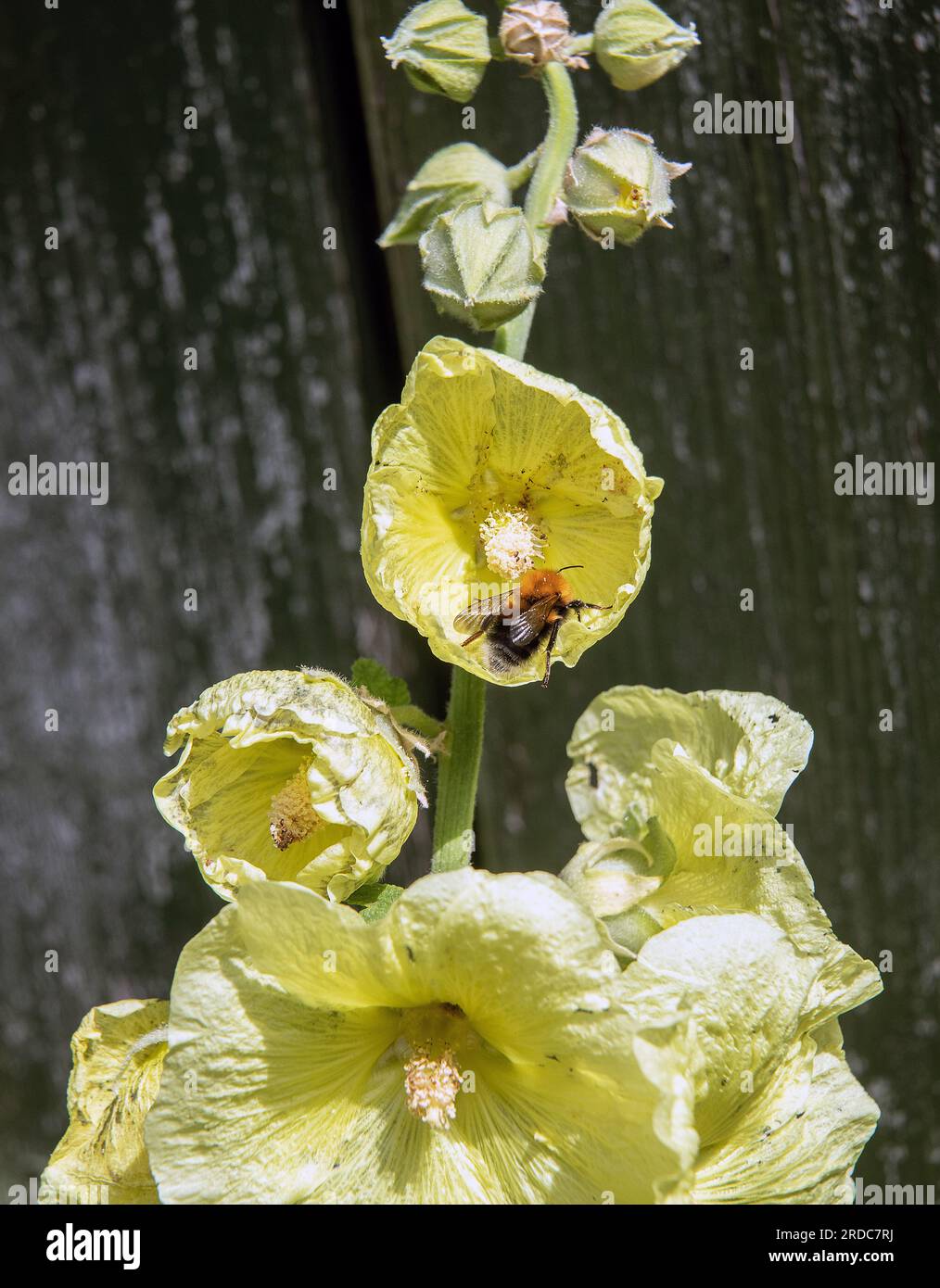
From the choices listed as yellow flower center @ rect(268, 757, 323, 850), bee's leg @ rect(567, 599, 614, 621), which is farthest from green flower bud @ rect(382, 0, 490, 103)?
yellow flower center @ rect(268, 757, 323, 850)

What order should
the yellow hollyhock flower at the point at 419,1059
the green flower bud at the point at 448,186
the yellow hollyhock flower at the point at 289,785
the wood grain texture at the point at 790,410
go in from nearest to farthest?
the yellow hollyhock flower at the point at 419,1059
the yellow hollyhock flower at the point at 289,785
the green flower bud at the point at 448,186
the wood grain texture at the point at 790,410

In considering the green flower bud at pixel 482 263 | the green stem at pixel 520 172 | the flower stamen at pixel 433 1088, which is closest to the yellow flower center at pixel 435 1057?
the flower stamen at pixel 433 1088

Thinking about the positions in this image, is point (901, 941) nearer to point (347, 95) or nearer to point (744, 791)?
point (744, 791)

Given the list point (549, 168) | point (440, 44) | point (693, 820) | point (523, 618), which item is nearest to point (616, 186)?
point (549, 168)

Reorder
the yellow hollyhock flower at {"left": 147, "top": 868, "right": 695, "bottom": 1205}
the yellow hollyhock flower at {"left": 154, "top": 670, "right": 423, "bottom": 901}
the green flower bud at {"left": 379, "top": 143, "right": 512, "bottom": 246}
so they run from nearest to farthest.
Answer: the yellow hollyhock flower at {"left": 147, "top": 868, "right": 695, "bottom": 1205} < the yellow hollyhock flower at {"left": 154, "top": 670, "right": 423, "bottom": 901} < the green flower bud at {"left": 379, "top": 143, "right": 512, "bottom": 246}

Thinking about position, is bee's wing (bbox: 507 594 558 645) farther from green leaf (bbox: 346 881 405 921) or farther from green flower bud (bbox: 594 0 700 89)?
green flower bud (bbox: 594 0 700 89)

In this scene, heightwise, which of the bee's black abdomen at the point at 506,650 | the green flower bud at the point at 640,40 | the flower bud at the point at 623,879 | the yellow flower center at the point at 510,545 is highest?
the green flower bud at the point at 640,40

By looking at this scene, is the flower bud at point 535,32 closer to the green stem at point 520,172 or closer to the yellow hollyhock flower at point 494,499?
the green stem at point 520,172
